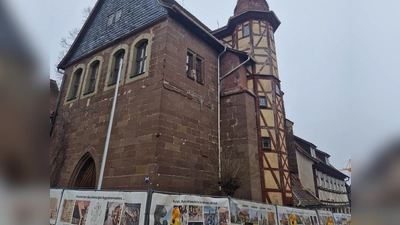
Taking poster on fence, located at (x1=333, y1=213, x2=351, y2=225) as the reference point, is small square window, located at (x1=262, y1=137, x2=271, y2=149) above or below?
above

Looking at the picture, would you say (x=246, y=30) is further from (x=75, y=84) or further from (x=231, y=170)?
(x=75, y=84)

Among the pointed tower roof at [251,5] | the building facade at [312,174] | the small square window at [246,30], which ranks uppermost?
the pointed tower roof at [251,5]

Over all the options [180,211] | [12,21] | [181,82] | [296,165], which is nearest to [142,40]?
[181,82]

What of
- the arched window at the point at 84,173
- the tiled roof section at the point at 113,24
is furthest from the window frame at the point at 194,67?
the arched window at the point at 84,173

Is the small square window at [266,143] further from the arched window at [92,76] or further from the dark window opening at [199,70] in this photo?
the arched window at [92,76]

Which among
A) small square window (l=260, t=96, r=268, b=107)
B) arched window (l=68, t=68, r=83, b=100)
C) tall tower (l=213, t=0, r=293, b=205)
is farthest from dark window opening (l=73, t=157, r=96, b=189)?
small square window (l=260, t=96, r=268, b=107)

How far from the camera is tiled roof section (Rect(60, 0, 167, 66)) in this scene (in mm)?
10164

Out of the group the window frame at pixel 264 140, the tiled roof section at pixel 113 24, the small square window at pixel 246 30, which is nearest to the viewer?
the tiled roof section at pixel 113 24

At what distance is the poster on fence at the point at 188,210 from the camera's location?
15.8 feet

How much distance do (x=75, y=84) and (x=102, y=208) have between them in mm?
9063

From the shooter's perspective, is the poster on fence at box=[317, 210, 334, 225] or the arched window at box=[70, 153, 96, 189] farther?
the arched window at box=[70, 153, 96, 189]

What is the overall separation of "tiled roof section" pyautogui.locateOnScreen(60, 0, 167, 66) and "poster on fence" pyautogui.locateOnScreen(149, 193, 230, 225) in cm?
691

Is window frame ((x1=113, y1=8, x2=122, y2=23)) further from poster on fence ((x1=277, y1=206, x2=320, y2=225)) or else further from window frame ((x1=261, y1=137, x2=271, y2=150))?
poster on fence ((x1=277, y1=206, x2=320, y2=225))

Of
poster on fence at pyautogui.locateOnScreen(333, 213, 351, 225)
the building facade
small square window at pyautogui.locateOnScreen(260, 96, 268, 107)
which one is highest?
small square window at pyautogui.locateOnScreen(260, 96, 268, 107)
